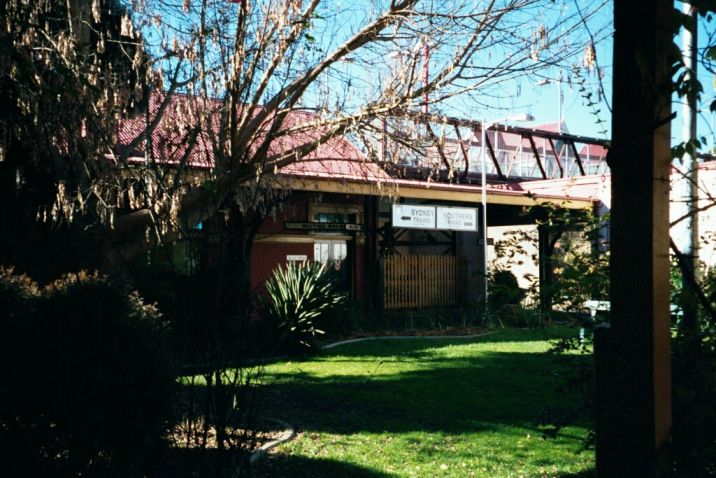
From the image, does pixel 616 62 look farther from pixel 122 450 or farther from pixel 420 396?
pixel 420 396

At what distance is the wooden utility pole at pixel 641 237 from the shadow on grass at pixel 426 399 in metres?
2.80

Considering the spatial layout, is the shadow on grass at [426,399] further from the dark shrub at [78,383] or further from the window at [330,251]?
the window at [330,251]

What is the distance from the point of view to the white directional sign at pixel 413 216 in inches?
675

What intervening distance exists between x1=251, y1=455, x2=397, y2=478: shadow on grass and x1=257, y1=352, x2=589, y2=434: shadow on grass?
49cm

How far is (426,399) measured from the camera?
27.8ft

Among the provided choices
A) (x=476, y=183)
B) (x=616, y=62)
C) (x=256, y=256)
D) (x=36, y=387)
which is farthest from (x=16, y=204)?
(x=476, y=183)

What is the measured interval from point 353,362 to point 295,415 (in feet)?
12.9

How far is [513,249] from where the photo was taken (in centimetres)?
550

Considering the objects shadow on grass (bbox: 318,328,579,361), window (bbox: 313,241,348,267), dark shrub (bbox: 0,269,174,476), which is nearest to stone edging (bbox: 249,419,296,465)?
dark shrub (bbox: 0,269,174,476)

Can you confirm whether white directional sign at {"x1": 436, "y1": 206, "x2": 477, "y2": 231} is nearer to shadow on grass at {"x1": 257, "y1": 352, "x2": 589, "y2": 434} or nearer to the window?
the window

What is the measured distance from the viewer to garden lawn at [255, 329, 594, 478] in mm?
5664

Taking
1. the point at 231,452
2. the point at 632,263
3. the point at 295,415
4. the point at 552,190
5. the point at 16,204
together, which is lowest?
the point at 295,415

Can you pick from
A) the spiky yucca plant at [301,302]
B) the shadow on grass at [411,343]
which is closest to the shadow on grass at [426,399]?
the shadow on grass at [411,343]

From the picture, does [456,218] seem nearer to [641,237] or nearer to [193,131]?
[193,131]
